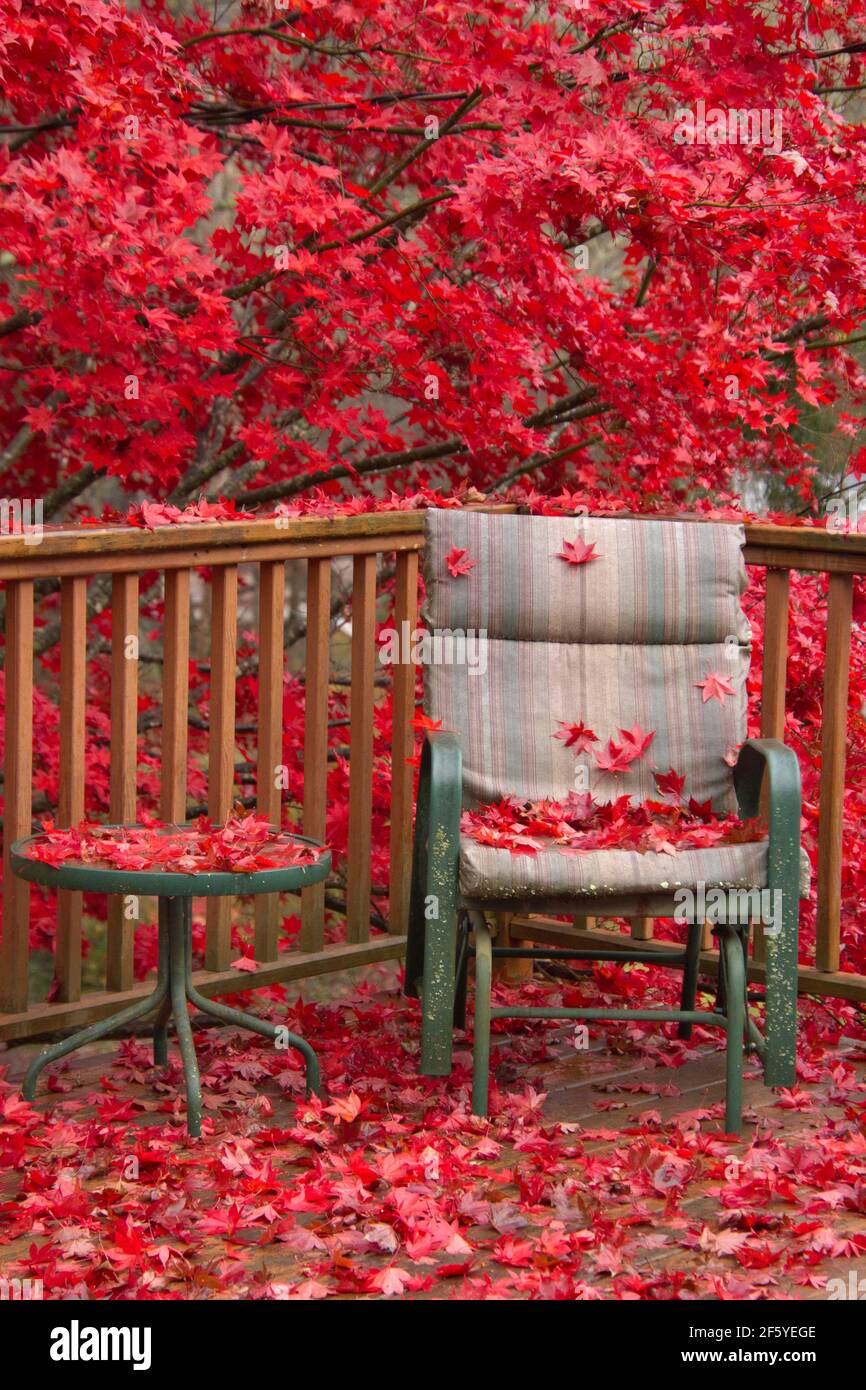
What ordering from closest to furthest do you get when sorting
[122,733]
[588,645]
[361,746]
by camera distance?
[122,733] → [588,645] → [361,746]

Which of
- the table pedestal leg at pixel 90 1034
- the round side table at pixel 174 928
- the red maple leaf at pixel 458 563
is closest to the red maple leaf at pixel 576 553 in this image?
the red maple leaf at pixel 458 563

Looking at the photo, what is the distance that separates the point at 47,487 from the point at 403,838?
2.45 metres

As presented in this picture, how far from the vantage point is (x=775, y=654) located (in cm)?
369

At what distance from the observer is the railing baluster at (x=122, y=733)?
329 cm

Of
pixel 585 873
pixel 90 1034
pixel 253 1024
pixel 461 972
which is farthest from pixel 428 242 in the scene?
pixel 90 1034

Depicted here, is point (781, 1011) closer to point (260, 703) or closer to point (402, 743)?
point (402, 743)

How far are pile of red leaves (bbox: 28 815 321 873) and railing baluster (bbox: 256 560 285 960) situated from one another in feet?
0.87

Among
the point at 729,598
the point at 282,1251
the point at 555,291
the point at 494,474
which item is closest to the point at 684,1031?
the point at 729,598

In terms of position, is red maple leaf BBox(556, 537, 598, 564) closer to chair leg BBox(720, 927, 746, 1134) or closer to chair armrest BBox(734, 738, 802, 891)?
chair armrest BBox(734, 738, 802, 891)

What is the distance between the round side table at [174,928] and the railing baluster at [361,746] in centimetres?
51

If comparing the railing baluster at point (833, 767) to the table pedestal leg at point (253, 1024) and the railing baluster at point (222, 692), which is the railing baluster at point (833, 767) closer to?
the table pedestal leg at point (253, 1024)

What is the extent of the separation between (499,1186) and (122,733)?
1184 millimetres

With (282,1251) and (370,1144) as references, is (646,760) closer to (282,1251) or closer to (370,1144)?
(370,1144)
